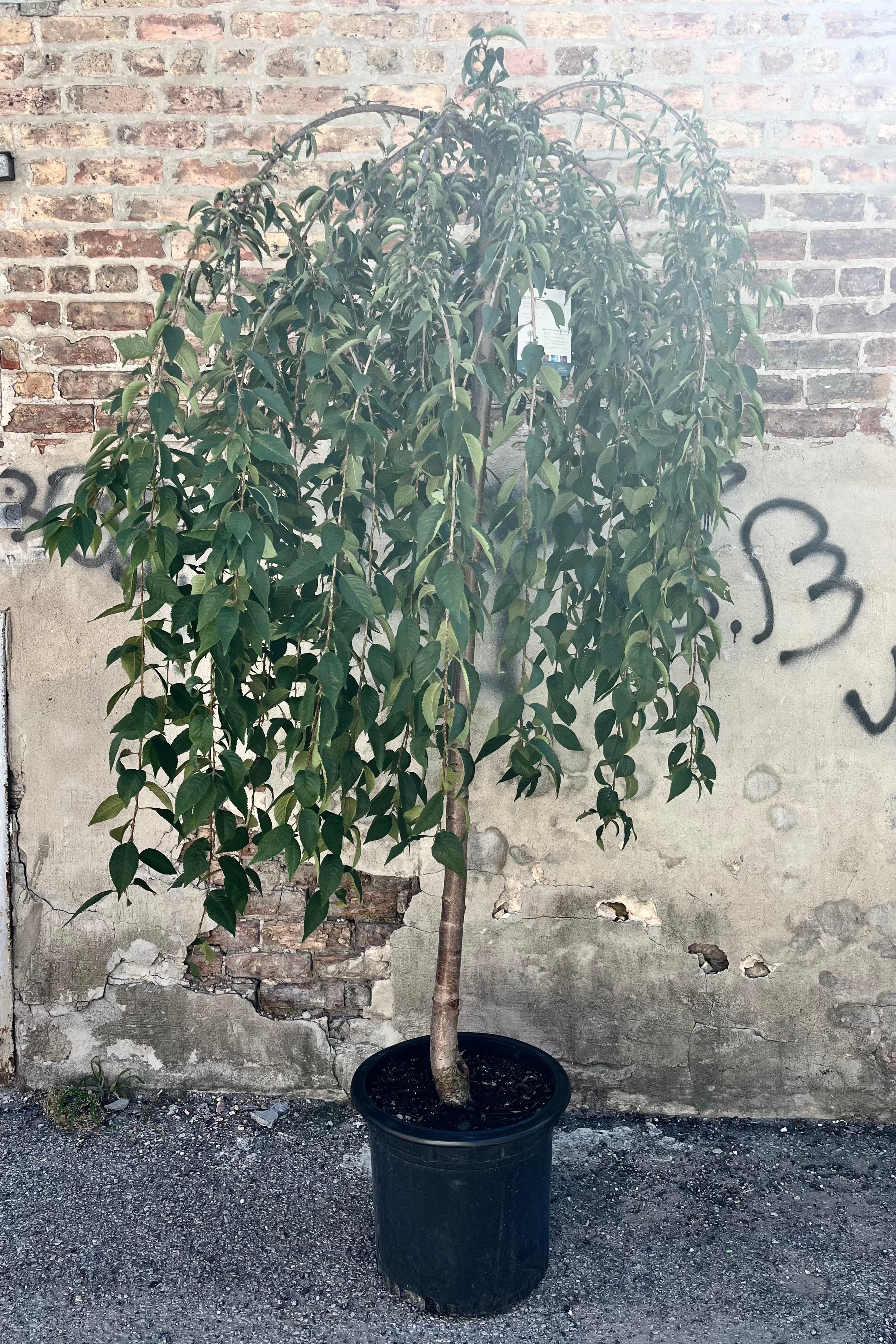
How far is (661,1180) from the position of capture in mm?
2480

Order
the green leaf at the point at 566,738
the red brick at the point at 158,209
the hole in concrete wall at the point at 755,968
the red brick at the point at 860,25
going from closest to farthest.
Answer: the green leaf at the point at 566,738, the red brick at the point at 860,25, the red brick at the point at 158,209, the hole in concrete wall at the point at 755,968

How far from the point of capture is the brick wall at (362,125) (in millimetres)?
2498

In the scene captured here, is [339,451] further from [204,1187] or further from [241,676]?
[204,1187]

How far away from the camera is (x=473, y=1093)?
7.07 ft

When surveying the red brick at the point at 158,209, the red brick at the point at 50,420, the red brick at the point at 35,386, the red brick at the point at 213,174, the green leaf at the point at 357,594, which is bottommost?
the green leaf at the point at 357,594

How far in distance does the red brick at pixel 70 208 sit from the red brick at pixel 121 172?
0.04 metres

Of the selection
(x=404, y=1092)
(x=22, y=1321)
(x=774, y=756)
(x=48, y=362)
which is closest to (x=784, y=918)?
(x=774, y=756)

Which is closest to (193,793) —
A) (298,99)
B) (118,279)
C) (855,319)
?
(118,279)

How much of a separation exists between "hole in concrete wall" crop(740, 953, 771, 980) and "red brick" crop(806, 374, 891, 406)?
138 cm

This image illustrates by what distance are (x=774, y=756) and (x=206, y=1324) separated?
175 centimetres

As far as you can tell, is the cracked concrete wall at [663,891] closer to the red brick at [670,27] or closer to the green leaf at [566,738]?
the green leaf at [566,738]

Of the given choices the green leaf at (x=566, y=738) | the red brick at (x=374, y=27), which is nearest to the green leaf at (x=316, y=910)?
the green leaf at (x=566, y=738)

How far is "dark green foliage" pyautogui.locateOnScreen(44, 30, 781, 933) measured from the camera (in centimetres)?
151

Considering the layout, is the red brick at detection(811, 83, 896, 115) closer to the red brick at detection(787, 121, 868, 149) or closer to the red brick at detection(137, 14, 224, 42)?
the red brick at detection(787, 121, 868, 149)
